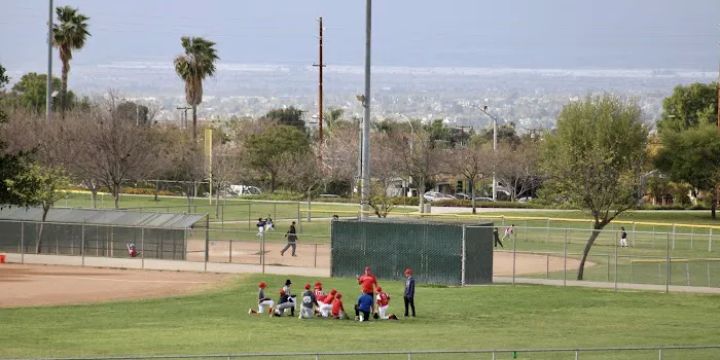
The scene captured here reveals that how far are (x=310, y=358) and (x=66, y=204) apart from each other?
57068 mm

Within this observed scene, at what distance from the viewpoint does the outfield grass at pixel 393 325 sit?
104 ft

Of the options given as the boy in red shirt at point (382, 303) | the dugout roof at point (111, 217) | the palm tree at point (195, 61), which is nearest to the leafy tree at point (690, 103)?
the palm tree at point (195, 61)

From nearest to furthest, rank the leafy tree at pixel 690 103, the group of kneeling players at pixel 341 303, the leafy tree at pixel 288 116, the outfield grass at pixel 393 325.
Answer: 1. the outfield grass at pixel 393 325
2. the group of kneeling players at pixel 341 303
3. the leafy tree at pixel 690 103
4. the leafy tree at pixel 288 116

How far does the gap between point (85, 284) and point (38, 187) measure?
13.2 ft

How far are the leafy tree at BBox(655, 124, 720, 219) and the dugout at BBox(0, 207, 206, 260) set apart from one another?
41.7m

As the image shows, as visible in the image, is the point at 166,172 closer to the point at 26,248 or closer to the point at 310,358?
the point at 26,248

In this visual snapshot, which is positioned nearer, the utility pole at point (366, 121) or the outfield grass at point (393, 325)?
the outfield grass at point (393, 325)

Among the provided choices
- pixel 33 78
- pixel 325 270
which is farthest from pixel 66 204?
pixel 33 78

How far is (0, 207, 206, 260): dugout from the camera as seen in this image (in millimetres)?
56562

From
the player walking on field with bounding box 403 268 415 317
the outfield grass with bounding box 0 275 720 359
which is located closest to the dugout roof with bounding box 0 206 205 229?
the outfield grass with bounding box 0 275 720 359

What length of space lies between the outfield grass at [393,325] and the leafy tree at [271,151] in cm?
6182

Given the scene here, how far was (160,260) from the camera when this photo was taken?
56188 millimetres

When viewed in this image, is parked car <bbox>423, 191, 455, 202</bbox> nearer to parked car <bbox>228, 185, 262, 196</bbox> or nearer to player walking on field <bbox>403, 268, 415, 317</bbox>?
parked car <bbox>228, 185, 262, 196</bbox>

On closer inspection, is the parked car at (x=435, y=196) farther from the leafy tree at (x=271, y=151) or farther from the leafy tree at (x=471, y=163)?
the leafy tree at (x=271, y=151)
